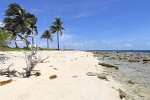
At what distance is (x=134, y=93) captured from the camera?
39.6ft

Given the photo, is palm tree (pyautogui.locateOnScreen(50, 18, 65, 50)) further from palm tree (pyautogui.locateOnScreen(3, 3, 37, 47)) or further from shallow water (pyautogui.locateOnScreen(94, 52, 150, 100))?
shallow water (pyautogui.locateOnScreen(94, 52, 150, 100))

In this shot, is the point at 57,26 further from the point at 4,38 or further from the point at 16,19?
the point at 4,38

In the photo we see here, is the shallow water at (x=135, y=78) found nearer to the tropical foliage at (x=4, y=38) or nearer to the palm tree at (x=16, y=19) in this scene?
the tropical foliage at (x=4, y=38)

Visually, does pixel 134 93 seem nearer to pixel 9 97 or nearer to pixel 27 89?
pixel 27 89

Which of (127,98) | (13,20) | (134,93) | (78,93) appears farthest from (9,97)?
(13,20)

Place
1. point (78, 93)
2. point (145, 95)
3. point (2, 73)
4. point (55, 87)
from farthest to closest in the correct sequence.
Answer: point (2, 73) < point (145, 95) < point (55, 87) < point (78, 93)

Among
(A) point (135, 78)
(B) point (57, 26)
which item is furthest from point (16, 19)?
(A) point (135, 78)

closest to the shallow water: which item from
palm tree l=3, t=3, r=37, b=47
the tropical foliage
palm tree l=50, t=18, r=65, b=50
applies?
the tropical foliage

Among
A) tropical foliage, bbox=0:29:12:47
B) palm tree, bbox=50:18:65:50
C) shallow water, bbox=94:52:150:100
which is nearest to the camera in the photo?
shallow water, bbox=94:52:150:100

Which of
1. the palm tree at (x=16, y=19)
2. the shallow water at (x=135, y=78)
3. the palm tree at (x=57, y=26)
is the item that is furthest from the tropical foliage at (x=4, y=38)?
the palm tree at (x=57, y=26)

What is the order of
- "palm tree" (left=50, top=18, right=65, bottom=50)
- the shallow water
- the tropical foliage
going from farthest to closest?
"palm tree" (left=50, top=18, right=65, bottom=50) < the tropical foliage < the shallow water

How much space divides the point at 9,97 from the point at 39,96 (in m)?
1.40

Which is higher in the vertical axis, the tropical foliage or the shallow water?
the tropical foliage

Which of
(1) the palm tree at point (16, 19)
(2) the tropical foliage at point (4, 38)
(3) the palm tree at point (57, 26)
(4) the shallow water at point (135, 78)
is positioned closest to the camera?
(4) the shallow water at point (135, 78)
